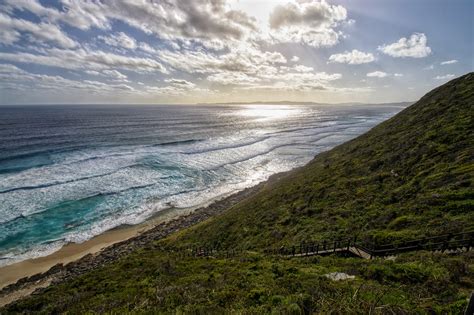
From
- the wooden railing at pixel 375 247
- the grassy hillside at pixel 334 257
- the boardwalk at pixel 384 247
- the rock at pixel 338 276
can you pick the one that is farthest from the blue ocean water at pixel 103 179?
the rock at pixel 338 276

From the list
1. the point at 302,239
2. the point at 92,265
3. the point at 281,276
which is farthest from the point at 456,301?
the point at 92,265

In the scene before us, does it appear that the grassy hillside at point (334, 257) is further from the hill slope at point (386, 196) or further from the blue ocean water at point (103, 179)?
the blue ocean water at point (103, 179)

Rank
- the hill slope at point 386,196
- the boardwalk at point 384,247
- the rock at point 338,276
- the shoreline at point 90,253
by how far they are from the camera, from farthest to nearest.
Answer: the shoreline at point 90,253
the hill slope at point 386,196
the boardwalk at point 384,247
the rock at point 338,276

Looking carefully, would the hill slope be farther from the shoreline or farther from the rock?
the shoreline

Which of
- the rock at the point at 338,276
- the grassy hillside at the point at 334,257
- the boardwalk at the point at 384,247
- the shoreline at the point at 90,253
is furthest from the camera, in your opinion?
the shoreline at the point at 90,253

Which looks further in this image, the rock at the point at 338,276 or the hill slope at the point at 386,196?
the hill slope at the point at 386,196

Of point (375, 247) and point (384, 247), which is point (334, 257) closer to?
point (375, 247)

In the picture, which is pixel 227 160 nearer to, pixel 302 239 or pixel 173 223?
pixel 173 223

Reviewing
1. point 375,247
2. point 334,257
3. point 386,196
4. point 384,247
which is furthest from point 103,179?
point 384,247
